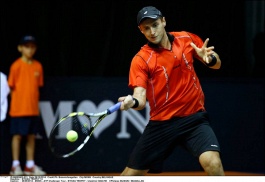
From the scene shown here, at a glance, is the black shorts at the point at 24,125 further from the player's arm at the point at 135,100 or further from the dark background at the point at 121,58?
the player's arm at the point at 135,100

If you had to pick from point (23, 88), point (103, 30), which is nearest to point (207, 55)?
point (23, 88)

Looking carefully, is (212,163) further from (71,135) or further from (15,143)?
(15,143)

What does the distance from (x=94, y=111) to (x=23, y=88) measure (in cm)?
98

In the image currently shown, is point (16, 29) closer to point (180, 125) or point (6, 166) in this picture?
point (6, 166)

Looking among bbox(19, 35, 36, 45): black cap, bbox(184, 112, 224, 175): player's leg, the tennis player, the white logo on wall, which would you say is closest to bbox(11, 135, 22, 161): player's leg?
the white logo on wall

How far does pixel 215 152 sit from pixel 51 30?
14.6 feet

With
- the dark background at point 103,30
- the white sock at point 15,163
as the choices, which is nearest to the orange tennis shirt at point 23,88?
the dark background at point 103,30

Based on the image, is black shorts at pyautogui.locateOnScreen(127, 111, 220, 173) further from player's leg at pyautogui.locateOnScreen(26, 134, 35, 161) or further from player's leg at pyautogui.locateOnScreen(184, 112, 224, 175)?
player's leg at pyautogui.locateOnScreen(26, 134, 35, 161)

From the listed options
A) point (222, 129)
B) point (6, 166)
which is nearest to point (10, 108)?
point (6, 166)

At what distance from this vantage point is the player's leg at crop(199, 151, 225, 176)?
5.47m

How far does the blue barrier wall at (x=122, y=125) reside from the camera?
9.27 meters

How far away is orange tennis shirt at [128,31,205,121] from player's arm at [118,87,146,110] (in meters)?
0.19

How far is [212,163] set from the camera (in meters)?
5.49

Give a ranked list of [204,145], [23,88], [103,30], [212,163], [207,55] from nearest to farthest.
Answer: [212,163]
[204,145]
[207,55]
[23,88]
[103,30]
